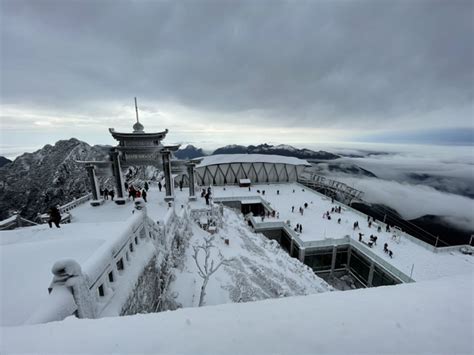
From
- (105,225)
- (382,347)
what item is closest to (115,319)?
(382,347)

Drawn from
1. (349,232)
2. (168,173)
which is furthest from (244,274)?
(349,232)

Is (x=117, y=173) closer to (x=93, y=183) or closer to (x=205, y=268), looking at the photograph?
(x=93, y=183)

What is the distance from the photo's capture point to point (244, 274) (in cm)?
1156

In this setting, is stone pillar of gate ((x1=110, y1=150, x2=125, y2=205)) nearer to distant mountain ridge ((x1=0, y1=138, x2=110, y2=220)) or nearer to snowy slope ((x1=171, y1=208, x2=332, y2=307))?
snowy slope ((x1=171, y1=208, x2=332, y2=307))

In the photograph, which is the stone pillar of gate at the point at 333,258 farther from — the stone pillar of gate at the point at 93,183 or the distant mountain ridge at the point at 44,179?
the distant mountain ridge at the point at 44,179

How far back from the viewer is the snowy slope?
9484mm

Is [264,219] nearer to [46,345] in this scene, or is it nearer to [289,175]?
[289,175]

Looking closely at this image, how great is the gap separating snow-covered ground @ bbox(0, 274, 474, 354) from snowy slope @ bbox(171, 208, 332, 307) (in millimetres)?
7997

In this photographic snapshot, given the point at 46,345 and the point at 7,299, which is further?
the point at 7,299

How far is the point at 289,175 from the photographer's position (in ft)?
135

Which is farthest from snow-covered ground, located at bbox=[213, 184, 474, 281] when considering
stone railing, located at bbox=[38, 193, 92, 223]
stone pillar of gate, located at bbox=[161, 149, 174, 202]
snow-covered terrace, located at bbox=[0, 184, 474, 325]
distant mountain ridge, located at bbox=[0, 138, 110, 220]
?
distant mountain ridge, located at bbox=[0, 138, 110, 220]

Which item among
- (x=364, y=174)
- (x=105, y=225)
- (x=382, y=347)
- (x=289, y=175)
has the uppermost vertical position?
(x=382, y=347)

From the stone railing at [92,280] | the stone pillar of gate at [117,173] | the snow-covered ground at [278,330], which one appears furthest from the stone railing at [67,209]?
the snow-covered ground at [278,330]

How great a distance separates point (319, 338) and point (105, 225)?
26.7ft
